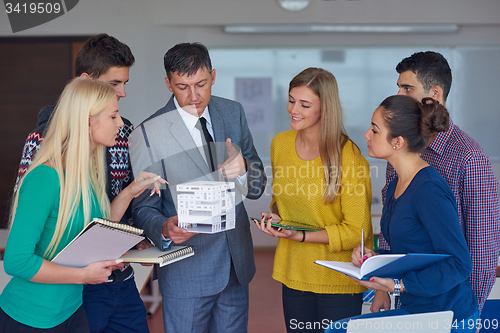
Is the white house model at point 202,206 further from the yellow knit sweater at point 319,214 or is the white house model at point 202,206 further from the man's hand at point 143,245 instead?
the yellow knit sweater at point 319,214

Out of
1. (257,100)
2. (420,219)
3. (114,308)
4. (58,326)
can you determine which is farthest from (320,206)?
(257,100)

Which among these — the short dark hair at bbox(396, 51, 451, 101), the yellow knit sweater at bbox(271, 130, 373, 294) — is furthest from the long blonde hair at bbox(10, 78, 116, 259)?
the short dark hair at bbox(396, 51, 451, 101)

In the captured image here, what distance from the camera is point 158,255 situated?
150 cm

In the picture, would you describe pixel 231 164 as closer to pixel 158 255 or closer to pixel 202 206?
pixel 202 206

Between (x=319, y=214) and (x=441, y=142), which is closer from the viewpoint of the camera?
(x=441, y=142)

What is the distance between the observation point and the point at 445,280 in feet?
4.52

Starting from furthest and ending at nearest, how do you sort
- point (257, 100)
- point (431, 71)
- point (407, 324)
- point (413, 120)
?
point (257, 100), point (431, 71), point (413, 120), point (407, 324)

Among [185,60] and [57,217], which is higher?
[185,60]

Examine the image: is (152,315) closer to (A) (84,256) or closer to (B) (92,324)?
(B) (92,324)

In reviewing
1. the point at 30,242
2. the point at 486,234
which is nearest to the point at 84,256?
the point at 30,242

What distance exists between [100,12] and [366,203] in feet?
14.7

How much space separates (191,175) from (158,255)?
15.9 inches

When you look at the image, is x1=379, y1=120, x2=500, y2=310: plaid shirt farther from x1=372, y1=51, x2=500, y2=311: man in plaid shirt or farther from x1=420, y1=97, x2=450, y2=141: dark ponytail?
x1=420, y1=97, x2=450, y2=141: dark ponytail

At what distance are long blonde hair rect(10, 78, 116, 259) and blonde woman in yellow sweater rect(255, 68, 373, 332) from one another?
2.37 feet
